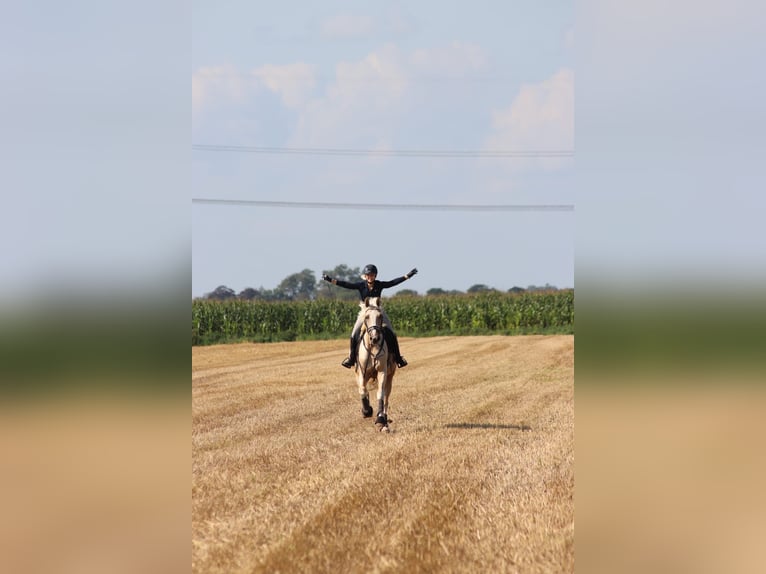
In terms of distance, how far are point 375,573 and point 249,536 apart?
150 cm

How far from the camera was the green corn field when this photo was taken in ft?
152

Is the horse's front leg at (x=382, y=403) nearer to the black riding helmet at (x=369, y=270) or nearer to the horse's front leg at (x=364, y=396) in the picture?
the horse's front leg at (x=364, y=396)

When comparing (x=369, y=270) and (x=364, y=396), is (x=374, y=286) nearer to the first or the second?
(x=369, y=270)

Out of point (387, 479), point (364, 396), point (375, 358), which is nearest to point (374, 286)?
point (375, 358)

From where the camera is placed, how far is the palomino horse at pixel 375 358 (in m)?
14.0

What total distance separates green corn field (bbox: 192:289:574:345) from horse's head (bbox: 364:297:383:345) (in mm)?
31569

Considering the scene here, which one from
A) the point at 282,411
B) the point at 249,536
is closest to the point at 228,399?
the point at 282,411

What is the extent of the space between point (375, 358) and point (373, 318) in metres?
0.82

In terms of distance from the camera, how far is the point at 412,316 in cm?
5041

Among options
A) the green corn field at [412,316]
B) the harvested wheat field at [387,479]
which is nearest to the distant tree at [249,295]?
the green corn field at [412,316]
